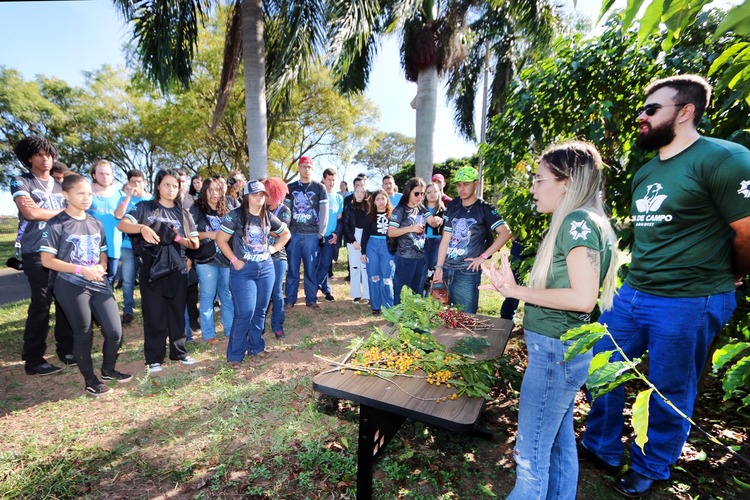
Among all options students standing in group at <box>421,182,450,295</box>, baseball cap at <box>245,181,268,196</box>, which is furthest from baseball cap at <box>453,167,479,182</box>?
baseball cap at <box>245,181,268,196</box>

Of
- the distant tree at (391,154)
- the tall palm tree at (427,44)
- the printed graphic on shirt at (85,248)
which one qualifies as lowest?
the printed graphic on shirt at (85,248)

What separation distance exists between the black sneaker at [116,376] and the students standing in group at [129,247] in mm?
1561

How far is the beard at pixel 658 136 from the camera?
2207mm

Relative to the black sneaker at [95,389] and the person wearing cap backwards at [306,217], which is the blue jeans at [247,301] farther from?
the person wearing cap backwards at [306,217]

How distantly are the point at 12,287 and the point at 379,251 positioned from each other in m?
9.46

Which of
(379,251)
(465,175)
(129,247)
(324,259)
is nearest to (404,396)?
(465,175)

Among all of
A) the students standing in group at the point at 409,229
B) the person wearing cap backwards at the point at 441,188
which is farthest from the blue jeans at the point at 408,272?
the person wearing cap backwards at the point at 441,188

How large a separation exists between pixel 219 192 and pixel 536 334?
14.2 feet

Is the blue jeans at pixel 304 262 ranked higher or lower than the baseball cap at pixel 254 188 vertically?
lower

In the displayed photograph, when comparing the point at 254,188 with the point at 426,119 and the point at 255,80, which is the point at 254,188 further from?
the point at 426,119

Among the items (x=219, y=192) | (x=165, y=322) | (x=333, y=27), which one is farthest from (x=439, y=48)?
(x=165, y=322)

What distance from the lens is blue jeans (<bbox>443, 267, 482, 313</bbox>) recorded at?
4180 mm

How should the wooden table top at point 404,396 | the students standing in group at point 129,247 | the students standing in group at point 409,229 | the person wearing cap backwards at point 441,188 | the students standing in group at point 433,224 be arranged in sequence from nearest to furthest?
the wooden table top at point 404,396 → the students standing in group at point 129,247 → the students standing in group at point 409,229 → the students standing in group at point 433,224 → the person wearing cap backwards at point 441,188

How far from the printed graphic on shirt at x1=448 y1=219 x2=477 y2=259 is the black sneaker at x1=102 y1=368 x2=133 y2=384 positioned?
3.79 m
